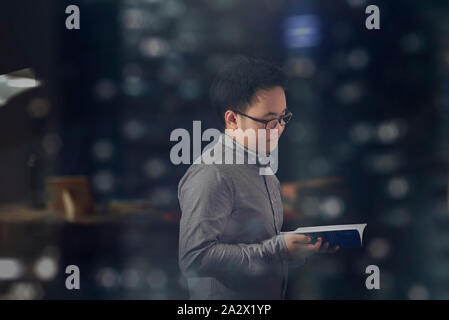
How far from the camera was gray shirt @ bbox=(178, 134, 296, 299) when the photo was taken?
147 centimetres

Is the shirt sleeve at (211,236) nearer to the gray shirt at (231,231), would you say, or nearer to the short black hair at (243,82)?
the gray shirt at (231,231)

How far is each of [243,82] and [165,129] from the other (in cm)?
62

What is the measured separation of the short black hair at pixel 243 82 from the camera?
1.64 metres

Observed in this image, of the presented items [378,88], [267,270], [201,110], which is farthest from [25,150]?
[378,88]

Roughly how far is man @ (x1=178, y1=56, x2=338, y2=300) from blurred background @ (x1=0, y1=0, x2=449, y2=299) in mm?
411

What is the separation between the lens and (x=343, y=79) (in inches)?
83.9

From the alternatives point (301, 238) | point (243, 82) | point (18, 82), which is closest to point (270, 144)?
point (243, 82)

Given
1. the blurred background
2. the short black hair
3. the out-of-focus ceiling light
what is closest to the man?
the short black hair

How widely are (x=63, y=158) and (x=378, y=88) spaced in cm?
172

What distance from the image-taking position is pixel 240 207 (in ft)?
5.01

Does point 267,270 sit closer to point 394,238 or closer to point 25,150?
point 394,238

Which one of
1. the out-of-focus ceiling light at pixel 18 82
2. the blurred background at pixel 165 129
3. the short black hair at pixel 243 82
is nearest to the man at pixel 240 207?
the short black hair at pixel 243 82

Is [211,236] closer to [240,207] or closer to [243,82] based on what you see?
[240,207]

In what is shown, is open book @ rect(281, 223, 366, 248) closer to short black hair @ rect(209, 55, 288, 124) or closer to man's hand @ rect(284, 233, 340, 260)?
man's hand @ rect(284, 233, 340, 260)
